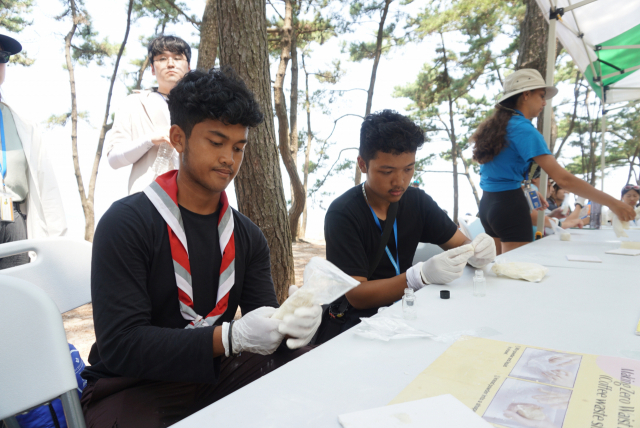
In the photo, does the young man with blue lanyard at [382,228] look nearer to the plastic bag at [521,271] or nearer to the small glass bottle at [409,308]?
the plastic bag at [521,271]

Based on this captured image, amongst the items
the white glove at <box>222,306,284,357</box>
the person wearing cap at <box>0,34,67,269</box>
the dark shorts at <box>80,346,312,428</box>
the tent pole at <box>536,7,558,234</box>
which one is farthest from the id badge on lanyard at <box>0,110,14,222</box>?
the tent pole at <box>536,7,558,234</box>

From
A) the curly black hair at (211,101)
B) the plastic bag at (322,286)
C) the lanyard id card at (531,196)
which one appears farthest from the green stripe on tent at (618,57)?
the plastic bag at (322,286)

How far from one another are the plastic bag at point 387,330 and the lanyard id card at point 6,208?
1923 millimetres

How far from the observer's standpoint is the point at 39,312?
0.81 meters

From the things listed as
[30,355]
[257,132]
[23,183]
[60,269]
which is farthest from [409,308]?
[23,183]

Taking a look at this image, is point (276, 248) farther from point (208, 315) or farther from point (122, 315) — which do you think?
point (122, 315)

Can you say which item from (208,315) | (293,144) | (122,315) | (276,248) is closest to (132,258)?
(122,315)

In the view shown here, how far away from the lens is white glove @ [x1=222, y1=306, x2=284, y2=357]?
0.96 meters

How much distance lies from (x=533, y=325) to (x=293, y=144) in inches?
342

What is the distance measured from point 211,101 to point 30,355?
0.86 metres

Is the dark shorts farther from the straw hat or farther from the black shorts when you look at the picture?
the straw hat

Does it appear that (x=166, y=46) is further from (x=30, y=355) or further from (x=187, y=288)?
(x=30, y=355)

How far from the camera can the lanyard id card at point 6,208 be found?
198 centimetres

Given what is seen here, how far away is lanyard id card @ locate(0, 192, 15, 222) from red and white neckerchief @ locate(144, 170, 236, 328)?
3.87 ft
